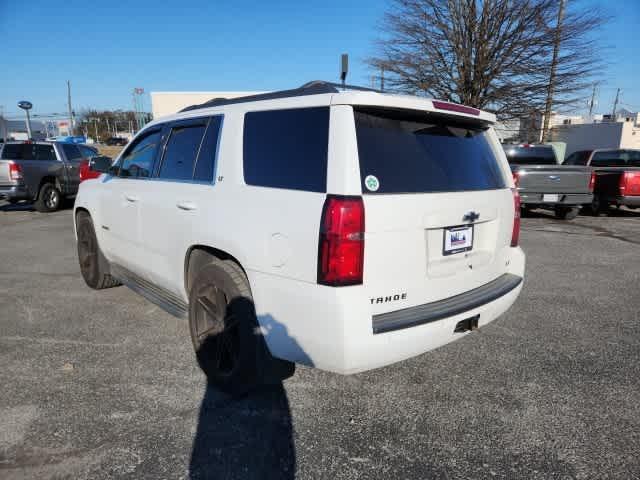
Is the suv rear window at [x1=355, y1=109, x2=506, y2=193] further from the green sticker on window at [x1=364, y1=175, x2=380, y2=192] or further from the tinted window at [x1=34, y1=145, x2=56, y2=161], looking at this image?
the tinted window at [x1=34, y1=145, x2=56, y2=161]

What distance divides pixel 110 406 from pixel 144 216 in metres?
1.53

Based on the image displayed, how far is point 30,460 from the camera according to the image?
7.20ft

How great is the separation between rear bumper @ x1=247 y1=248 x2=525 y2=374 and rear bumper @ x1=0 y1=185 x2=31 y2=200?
1168cm

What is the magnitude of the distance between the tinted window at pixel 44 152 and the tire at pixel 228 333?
38.5 ft

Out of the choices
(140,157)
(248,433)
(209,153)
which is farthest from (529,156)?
(248,433)

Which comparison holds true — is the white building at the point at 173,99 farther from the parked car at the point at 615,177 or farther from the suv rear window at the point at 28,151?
the parked car at the point at 615,177

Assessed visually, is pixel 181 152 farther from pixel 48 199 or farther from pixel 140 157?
pixel 48 199

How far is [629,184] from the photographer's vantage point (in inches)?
405

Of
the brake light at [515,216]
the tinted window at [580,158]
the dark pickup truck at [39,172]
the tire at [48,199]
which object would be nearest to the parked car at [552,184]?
the tinted window at [580,158]

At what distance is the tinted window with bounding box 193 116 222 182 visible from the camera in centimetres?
290

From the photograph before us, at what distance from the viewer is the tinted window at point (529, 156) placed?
1005 centimetres

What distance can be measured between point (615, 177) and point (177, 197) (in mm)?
11208

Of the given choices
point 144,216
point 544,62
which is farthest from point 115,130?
point 144,216

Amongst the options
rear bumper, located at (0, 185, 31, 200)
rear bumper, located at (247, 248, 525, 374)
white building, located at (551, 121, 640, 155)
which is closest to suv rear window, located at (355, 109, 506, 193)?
rear bumper, located at (247, 248, 525, 374)
